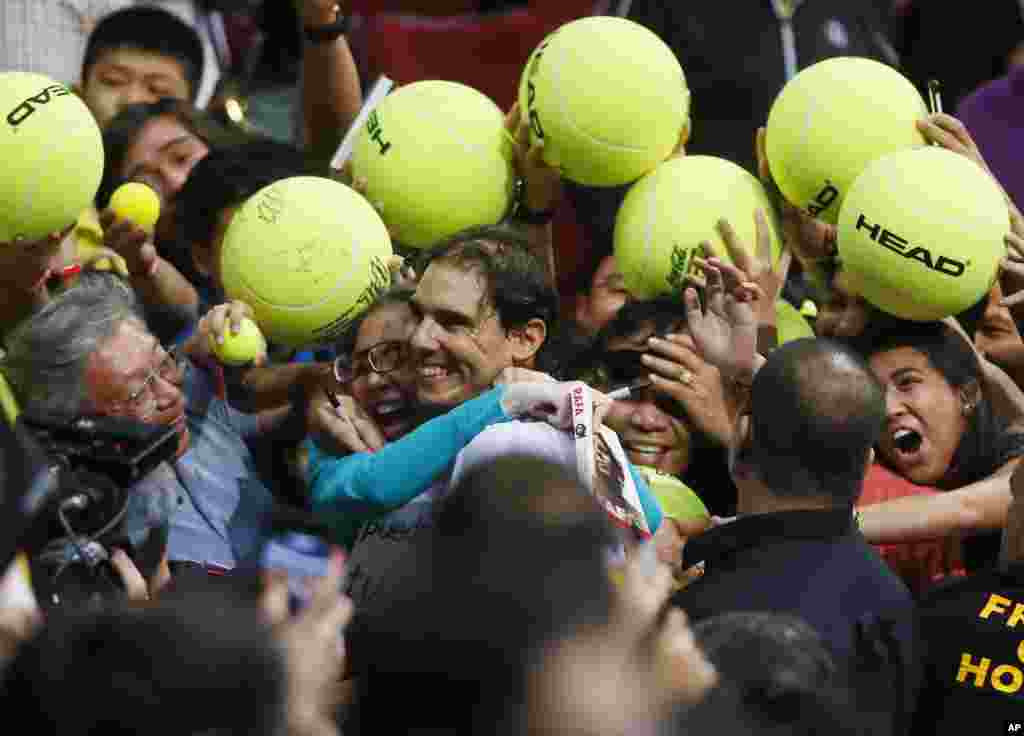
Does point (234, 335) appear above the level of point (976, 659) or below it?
above

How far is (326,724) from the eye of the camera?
2.42m

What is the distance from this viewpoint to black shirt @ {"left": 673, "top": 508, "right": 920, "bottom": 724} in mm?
3441

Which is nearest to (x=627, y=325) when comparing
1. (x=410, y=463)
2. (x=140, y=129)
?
(x=410, y=463)

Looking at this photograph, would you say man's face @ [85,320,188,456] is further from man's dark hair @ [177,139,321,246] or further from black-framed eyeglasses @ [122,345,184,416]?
man's dark hair @ [177,139,321,246]

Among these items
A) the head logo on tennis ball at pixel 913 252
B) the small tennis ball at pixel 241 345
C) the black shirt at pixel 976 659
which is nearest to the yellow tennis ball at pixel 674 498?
the black shirt at pixel 976 659

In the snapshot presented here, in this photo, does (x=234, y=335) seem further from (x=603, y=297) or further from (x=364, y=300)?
(x=603, y=297)

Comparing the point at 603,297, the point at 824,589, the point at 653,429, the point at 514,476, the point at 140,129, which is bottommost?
the point at 603,297

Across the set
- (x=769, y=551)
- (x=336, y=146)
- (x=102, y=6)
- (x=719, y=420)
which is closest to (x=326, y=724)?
(x=769, y=551)

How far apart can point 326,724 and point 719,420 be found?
2.29 meters

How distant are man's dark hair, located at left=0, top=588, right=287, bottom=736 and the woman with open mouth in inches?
103

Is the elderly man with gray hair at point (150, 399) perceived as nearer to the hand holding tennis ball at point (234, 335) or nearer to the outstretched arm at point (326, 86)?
the hand holding tennis ball at point (234, 335)

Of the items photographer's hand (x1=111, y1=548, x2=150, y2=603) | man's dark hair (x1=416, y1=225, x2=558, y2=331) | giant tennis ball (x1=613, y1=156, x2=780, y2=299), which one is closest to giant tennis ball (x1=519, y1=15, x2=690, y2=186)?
giant tennis ball (x1=613, y1=156, x2=780, y2=299)

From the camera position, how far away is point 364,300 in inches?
174

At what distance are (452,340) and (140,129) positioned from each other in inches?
68.0
